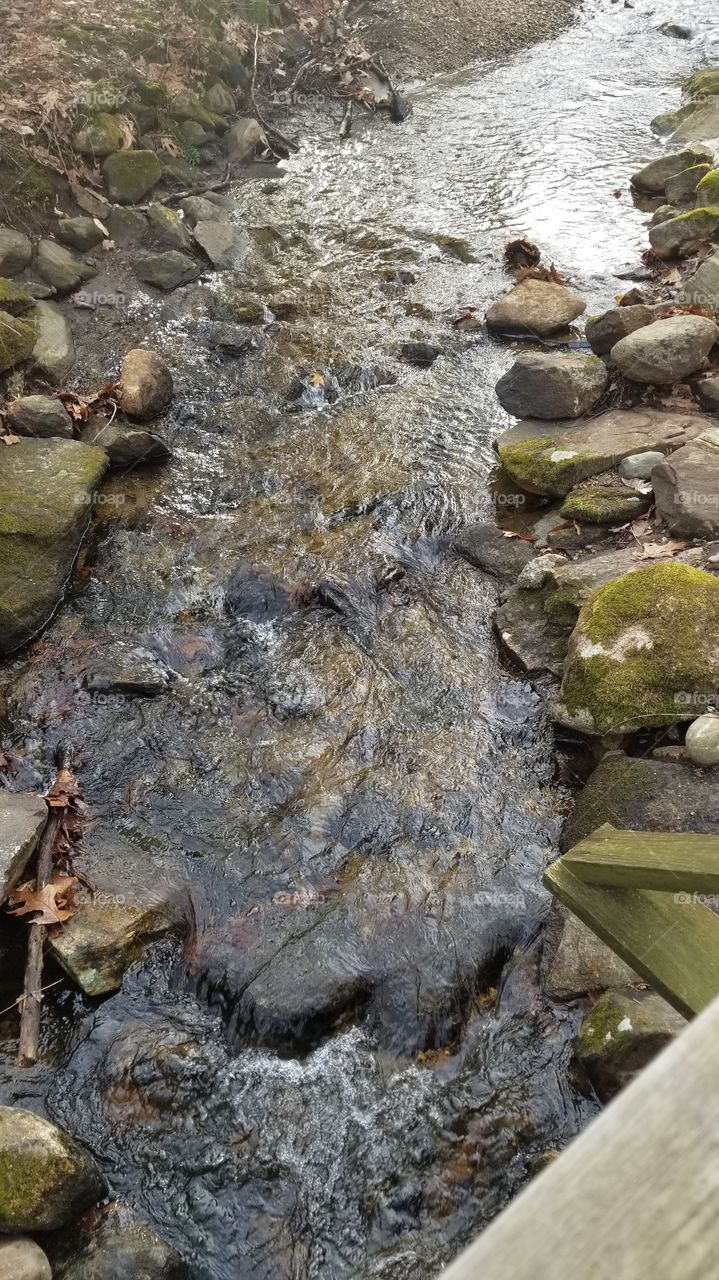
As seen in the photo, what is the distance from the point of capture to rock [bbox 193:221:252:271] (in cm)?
995

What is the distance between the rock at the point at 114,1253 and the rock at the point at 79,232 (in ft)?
32.3

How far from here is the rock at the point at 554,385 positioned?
7.10 metres

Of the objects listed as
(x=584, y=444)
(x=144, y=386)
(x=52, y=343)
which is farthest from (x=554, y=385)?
(x=52, y=343)

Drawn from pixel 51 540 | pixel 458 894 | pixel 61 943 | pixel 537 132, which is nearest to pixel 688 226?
pixel 537 132

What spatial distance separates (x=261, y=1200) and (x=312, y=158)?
14000mm

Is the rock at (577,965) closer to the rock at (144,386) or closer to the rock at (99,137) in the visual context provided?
the rock at (144,386)

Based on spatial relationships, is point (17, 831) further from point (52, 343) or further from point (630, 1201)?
point (52, 343)

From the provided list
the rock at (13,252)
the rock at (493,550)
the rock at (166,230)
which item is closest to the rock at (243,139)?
the rock at (166,230)

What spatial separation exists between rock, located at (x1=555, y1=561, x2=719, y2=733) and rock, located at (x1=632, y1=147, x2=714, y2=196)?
30.4 ft

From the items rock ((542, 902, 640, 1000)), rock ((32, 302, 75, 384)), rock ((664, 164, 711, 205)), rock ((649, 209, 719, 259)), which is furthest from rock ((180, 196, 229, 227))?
→ rock ((542, 902, 640, 1000))

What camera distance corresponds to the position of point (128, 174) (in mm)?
10195

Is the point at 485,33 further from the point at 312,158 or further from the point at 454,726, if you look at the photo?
Result: the point at 454,726

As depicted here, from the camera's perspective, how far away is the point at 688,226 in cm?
954

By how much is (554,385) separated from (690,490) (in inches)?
86.2
